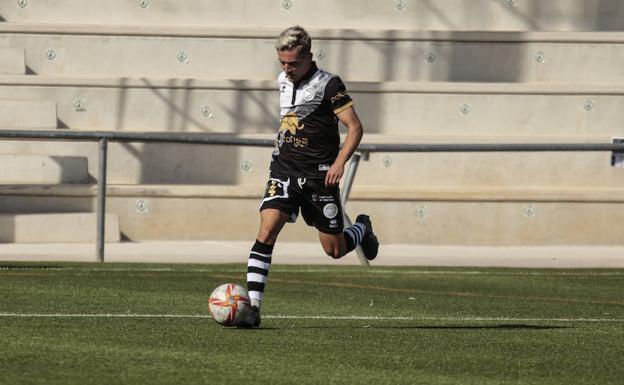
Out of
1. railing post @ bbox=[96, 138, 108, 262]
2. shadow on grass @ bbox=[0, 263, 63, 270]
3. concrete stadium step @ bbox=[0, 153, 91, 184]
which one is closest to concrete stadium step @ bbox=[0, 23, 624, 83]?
concrete stadium step @ bbox=[0, 153, 91, 184]

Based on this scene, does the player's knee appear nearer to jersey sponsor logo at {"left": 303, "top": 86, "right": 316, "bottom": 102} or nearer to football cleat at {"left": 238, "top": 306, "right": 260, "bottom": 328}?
football cleat at {"left": 238, "top": 306, "right": 260, "bottom": 328}

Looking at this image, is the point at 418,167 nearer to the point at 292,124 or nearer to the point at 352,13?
the point at 352,13

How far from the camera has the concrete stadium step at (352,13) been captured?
2391cm

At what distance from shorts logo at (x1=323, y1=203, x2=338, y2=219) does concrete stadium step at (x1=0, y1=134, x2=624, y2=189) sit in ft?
39.3

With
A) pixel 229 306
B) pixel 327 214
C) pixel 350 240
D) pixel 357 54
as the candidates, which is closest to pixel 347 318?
pixel 350 240

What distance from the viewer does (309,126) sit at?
9.84 meters

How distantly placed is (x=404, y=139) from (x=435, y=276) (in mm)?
7296

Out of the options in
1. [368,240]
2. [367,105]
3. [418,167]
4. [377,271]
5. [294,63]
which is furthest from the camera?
[367,105]

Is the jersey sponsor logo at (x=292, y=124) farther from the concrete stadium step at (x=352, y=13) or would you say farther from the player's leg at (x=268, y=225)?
the concrete stadium step at (x=352, y=13)

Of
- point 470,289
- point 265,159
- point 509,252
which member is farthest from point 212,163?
point 470,289

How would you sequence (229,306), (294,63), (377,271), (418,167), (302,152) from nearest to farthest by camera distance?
(229,306) → (294,63) → (302,152) → (377,271) → (418,167)

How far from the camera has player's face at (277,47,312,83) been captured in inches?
381

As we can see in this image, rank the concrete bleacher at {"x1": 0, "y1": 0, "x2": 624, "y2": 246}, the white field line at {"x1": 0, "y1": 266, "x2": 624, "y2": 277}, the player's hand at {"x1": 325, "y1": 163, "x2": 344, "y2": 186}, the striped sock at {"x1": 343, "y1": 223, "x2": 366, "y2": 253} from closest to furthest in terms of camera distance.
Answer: the player's hand at {"x1": 325, "y1": 163, "x2": 344, "y2": 186} < the striped sock at {"x1": 343, "y1": 223, "x2": 366, "y2": 253} < the white field line at {"x1": 0, "y1": 266, "x2": 624, "y2": 277} < the concrete bleacher at {"x1": 0, "y1": 0, "x2": 624, "y2": 246}

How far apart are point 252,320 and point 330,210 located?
2.86 ft
